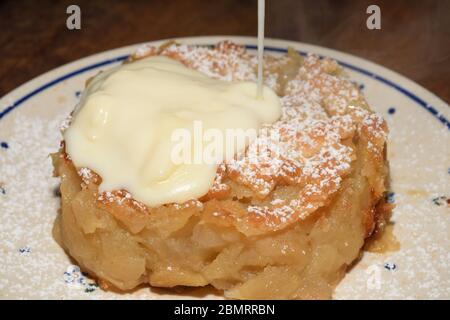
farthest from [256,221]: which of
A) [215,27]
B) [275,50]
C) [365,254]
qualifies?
[215,27]

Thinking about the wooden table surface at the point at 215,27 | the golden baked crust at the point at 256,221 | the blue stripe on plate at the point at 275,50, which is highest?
the wooden table surface at the point at 215,27

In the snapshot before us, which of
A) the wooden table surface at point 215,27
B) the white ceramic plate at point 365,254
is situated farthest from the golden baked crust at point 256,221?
the wooden table surface at point 215,27

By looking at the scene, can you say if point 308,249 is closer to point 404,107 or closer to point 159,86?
point 159,86

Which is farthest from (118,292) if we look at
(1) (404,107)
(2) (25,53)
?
(2) (25,53)

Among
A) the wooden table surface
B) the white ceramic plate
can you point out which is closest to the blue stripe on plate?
the white ceramic plate

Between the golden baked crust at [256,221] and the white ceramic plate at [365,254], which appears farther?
the white ceramic plate at [365,254]

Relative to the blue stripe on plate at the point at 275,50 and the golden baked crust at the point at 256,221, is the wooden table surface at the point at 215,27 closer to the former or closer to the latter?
the blue stripe on plate at the point at 275,50

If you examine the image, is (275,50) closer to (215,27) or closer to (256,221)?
(215,27)
